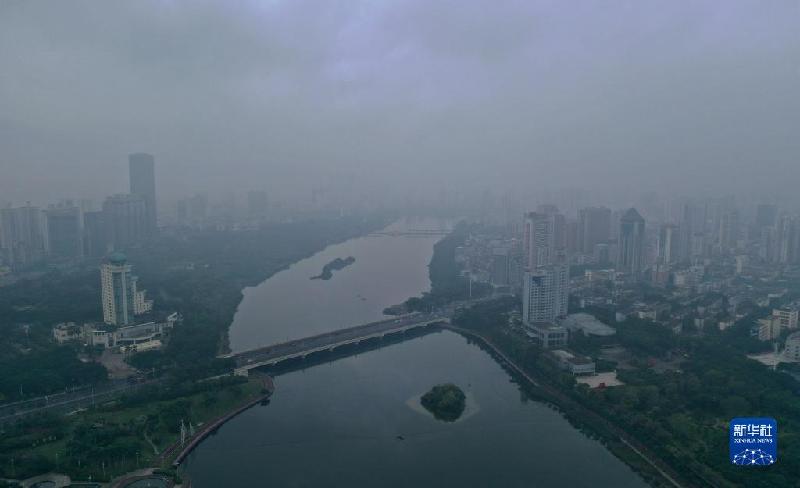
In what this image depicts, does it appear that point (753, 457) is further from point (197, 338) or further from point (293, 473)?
point (197, 338)

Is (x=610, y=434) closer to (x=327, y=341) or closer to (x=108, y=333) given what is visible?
(x=327, y=341)

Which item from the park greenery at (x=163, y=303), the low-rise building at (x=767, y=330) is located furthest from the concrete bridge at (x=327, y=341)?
the low-rise building at (x=767, y=330)

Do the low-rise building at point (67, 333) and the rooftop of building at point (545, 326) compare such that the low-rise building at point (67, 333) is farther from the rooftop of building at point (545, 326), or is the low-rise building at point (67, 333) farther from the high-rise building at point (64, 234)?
the high-rise building at point (64, 234)

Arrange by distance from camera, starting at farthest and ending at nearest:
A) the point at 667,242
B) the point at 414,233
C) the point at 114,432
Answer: the point at 414,233 < the point at 667,242 < the point at 114,432

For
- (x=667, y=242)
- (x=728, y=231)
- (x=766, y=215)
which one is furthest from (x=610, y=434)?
(x=766, y=215)

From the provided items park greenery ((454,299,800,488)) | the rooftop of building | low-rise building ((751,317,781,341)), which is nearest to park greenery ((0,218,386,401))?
park greenery ((454,299,800,488))

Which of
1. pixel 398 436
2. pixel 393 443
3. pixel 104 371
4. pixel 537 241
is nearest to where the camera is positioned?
pixel 393 443

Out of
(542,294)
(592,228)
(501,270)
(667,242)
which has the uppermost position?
(592,228)
